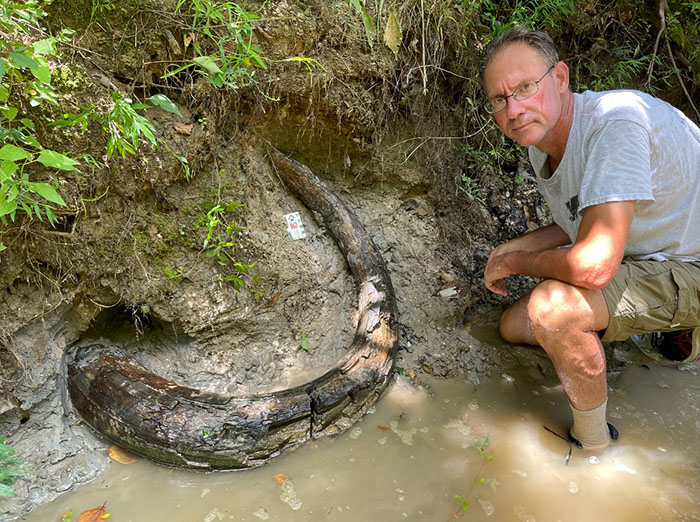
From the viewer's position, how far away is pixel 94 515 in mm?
1901

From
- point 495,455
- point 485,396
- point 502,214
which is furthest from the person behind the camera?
point 502,214

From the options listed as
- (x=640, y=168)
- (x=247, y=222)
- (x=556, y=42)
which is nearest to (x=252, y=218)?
(x=247, y=222)

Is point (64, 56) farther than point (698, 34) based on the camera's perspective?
No

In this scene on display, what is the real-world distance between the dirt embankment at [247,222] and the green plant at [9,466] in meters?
0.07

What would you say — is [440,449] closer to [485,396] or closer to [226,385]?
[485,396]

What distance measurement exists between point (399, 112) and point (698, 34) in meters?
2.71

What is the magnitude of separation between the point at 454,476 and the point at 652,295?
1.28m

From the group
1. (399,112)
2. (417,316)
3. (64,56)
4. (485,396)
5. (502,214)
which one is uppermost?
(64,56)

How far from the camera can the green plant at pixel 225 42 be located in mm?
2059

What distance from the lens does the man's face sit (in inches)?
80.7

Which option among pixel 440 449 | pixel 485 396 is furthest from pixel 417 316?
pixel 440 449

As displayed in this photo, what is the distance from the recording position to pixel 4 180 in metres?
1.63

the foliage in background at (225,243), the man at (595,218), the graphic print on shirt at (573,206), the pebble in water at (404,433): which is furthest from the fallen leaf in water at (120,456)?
the graphic print on shirt at (573,206)

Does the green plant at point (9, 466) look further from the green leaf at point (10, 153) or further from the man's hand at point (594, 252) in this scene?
the man's hand at point (594, 252)
